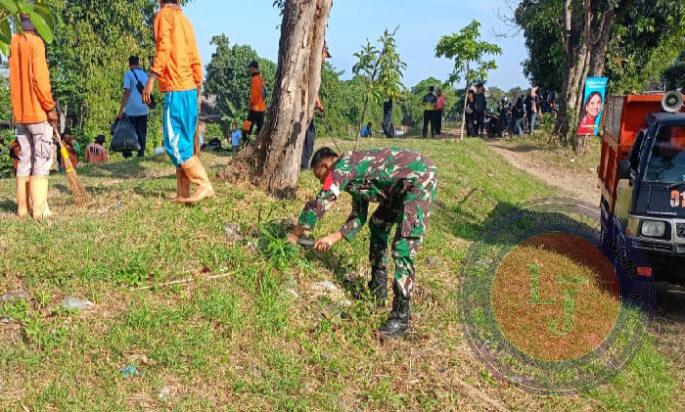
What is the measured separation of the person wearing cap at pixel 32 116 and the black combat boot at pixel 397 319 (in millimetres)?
3563

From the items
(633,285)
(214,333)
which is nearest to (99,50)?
(633,285)

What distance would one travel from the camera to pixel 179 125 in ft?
19.4

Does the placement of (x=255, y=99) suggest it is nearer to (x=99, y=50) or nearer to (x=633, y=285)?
(x=633, y=285)

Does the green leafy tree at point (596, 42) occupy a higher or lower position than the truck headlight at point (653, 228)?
higher

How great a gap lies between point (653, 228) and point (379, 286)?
9.89 feet

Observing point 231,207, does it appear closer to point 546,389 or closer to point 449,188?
point 546,389

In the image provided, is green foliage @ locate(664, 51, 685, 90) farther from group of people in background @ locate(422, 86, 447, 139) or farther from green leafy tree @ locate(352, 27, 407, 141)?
green leafy tree @ locate(352, 27, 407, 141)

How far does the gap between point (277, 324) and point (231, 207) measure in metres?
2.06

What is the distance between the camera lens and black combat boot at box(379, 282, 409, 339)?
4781mm

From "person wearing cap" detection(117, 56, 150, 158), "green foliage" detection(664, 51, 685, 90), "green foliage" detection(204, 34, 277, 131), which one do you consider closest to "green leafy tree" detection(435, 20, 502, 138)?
"person wearing cap" detection(117, 56, 150, 158)

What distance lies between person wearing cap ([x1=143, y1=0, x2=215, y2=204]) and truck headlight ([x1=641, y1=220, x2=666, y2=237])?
15.1 ft

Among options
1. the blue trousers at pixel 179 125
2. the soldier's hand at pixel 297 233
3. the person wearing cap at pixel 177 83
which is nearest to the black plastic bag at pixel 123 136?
the person wearing cap at pixel 177 83

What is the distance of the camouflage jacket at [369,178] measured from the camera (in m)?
4.36

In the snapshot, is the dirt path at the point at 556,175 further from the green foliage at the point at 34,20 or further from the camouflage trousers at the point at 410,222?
the green foliage at the point at 34,20
